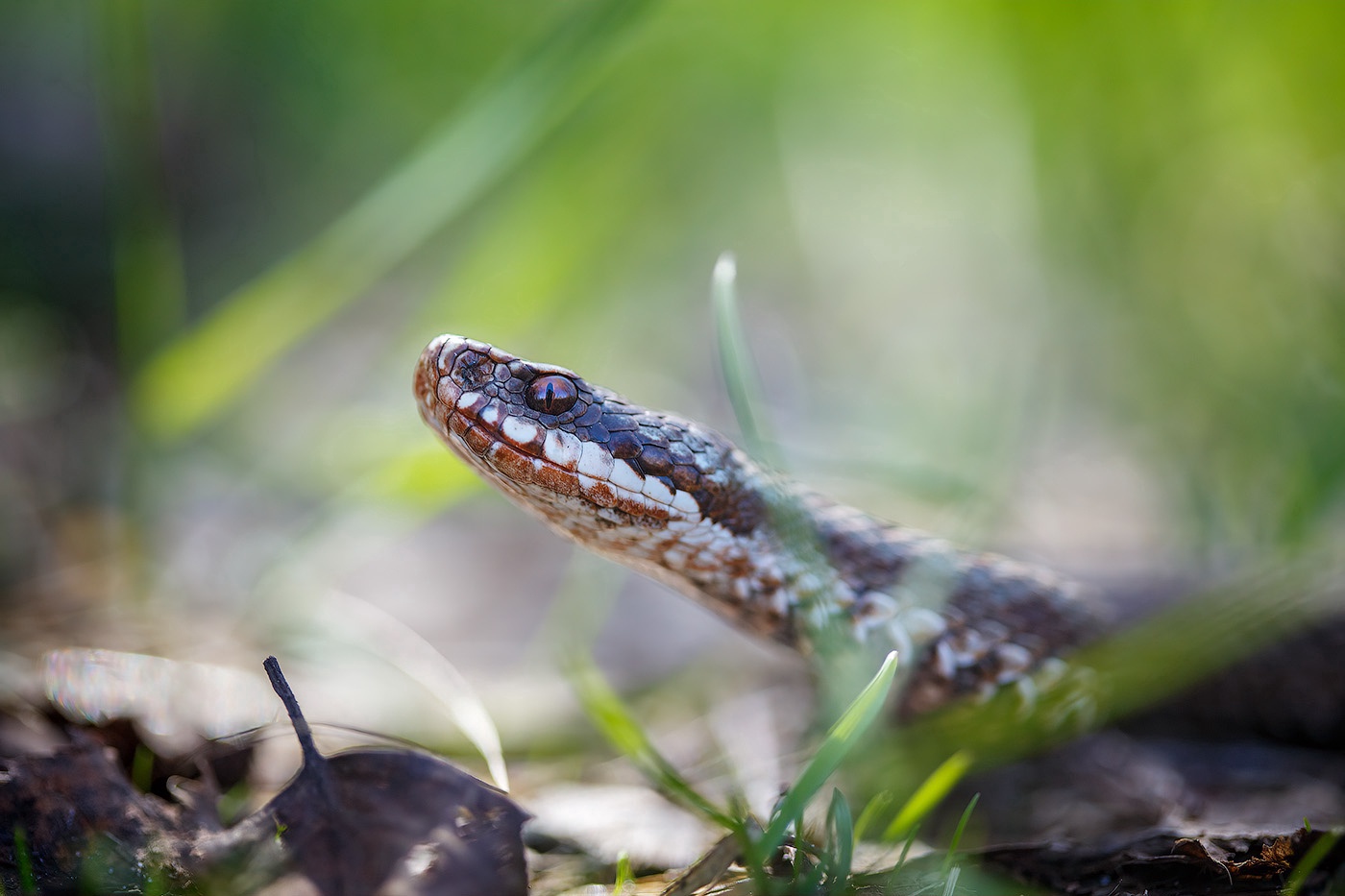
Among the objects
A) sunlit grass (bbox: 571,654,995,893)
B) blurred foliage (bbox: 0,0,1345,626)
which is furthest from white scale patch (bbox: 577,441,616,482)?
blurred foliage (bbox: 0,0,1345,626)

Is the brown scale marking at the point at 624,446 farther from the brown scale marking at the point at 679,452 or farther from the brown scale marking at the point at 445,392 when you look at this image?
the brown scale marking at the point at 445,392

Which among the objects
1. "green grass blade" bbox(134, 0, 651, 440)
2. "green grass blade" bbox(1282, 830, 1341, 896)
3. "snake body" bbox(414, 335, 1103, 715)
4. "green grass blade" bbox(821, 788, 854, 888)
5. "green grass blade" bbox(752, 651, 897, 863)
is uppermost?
"green grass blade" bbox(134, 0, 651, 440)

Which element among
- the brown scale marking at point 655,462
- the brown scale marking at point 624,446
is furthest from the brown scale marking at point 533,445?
the brown scale marking at point 655,462

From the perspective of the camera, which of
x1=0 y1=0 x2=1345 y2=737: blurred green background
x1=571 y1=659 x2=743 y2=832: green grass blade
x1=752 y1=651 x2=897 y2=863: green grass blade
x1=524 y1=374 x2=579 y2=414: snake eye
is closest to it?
x1=752 y1=651 x2=897 y2=863: green grass blade

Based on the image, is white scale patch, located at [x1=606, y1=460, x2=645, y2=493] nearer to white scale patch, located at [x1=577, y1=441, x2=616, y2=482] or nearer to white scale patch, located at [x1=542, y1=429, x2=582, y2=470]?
white scale patch, located at [x1=577, y1=441, x2=616, y2=482]

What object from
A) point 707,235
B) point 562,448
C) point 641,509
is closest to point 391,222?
point 562,448

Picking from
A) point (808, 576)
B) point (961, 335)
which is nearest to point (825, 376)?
point (961, 335)

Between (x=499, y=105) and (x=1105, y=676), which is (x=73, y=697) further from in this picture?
(x=1105, y=676)
